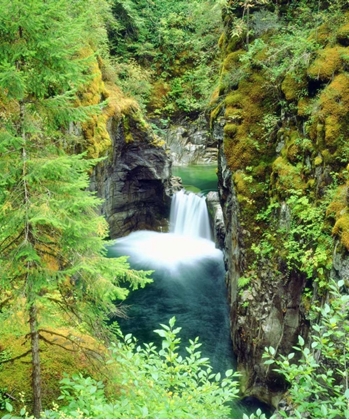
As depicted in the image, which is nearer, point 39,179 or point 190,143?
point 39,179

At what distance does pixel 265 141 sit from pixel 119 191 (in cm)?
1085

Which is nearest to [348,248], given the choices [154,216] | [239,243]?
[239,243]

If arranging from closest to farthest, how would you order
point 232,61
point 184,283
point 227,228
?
point 232,61, point 227,228, point 184,283

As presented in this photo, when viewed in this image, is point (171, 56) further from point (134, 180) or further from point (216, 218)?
point (216, 218)

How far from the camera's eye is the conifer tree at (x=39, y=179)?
4.31m

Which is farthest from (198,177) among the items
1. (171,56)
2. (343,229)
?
(343,229)

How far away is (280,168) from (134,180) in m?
12.3

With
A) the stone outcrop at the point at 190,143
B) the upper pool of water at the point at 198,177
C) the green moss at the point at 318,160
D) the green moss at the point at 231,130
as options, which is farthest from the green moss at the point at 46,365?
the stone outcrop at the point at 190,143

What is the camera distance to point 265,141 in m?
10.1

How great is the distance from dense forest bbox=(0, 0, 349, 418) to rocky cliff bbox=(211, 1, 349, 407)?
0.04 m

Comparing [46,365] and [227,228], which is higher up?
[227,228]

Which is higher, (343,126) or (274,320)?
(343,126)

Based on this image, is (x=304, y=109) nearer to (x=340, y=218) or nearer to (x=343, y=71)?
(x=343, y=71)

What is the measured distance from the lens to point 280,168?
8.94 metres
